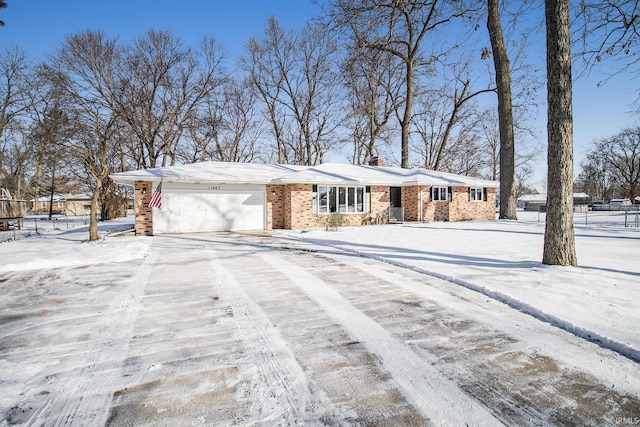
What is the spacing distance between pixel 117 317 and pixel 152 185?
1062cm

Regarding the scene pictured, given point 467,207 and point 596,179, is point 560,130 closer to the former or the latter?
point 467,207

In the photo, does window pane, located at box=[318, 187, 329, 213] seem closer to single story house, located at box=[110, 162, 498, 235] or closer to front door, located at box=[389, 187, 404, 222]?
single story house, located at box=[110, 162, 498, 235]

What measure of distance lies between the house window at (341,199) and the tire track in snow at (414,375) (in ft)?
38.1

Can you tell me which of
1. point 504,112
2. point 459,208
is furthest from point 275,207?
point 504,112

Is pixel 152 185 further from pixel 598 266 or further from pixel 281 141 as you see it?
pixel 281 141

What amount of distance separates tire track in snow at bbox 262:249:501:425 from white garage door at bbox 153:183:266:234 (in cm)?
1120

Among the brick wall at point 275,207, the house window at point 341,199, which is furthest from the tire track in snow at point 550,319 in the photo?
the brick wall at point 275,207

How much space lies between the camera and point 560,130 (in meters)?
5.23

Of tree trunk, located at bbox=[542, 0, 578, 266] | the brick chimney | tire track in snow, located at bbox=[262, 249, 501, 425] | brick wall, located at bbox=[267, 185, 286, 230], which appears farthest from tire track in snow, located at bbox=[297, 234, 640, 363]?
the brick chimney

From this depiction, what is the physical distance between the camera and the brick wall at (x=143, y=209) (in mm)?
12531

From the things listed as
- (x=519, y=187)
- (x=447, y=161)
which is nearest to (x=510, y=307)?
(x=447, y=161)

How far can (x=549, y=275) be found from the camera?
491 centimetres

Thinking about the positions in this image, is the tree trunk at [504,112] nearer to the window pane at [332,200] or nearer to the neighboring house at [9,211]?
the window pane at [332,200]

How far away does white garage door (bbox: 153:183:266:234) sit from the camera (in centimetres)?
1326
